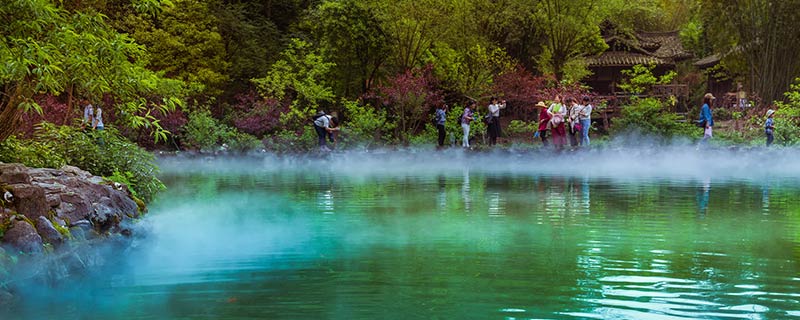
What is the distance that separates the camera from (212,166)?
23.8 meters

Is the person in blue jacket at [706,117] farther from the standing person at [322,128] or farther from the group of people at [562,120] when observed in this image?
the standing person at [322,128]

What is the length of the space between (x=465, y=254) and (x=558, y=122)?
50.5ft

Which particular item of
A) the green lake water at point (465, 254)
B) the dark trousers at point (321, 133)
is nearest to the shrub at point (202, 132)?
the dark trousers at point (321, 133)

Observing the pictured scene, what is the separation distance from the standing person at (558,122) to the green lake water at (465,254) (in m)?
7.24

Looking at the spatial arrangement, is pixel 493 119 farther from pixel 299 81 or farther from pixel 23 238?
pixel 23 238

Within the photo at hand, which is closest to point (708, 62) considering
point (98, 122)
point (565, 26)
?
point (565, 26)

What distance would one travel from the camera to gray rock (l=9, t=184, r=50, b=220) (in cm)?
808

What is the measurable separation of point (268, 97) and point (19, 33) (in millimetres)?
24703

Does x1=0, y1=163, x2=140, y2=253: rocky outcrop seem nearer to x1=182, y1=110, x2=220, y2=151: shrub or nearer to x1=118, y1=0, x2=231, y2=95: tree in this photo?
x1=182, y1=110, x2=220, y2=151: shrub

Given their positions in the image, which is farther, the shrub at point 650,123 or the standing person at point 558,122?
the shrub at point 650,123

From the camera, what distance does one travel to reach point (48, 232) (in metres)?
8.05

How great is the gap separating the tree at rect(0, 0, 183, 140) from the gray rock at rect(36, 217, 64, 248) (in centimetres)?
117

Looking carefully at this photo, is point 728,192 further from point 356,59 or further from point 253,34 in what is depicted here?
point 253,34

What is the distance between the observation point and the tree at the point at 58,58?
732 cm
